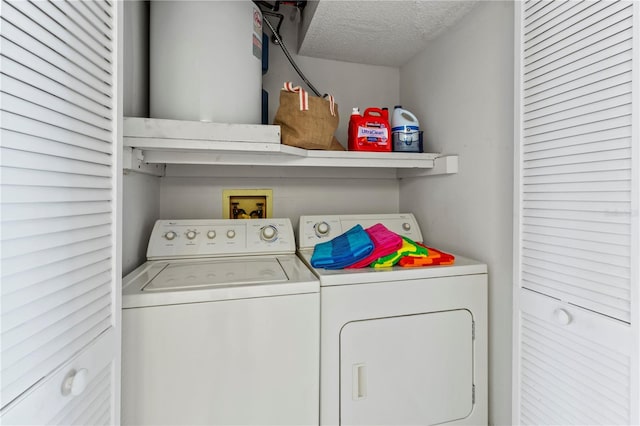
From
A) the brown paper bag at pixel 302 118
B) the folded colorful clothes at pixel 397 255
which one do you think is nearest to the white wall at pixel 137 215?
the brown paper bag at pixel 302 118

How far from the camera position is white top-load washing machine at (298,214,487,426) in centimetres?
119

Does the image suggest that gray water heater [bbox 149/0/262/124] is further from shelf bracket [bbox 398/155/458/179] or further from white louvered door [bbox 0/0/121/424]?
shelf bracket [bbox 398/155/458/179]

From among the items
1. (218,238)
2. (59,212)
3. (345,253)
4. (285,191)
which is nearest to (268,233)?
(218,238)

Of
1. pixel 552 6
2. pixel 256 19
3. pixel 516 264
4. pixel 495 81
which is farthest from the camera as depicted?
pixel 256 19

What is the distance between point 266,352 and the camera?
43.2 inches

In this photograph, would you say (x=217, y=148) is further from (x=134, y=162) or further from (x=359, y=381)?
(x=359, y=381)

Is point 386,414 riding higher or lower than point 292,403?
lower

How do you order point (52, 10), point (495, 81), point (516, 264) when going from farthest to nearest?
point (495, 81) < point (516, 264) < point (52, 10)

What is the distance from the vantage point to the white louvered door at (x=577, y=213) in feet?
2.45

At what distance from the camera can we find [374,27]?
5.38ft

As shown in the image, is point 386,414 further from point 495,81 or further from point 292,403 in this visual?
point 495,81

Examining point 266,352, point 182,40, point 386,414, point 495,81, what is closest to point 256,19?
point 182,40

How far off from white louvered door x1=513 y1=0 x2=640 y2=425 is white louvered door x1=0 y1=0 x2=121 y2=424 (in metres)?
1.30

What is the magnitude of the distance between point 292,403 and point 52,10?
1.33 meters
